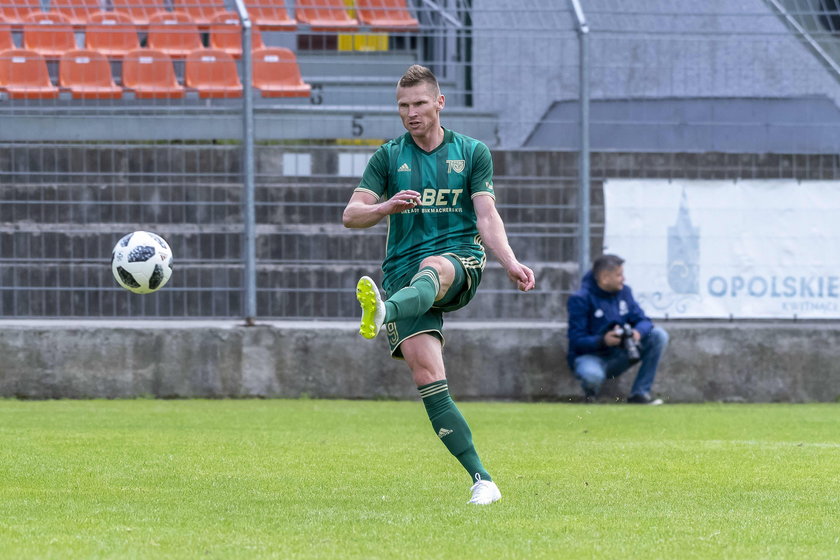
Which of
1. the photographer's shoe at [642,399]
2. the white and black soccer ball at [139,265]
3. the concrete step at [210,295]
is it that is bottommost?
the photographer's shoe at [642,399]

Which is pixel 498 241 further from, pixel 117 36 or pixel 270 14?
pixel 117 36

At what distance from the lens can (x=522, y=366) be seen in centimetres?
1241

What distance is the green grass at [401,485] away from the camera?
4668mm

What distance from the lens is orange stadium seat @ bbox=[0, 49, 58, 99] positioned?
12125 mm

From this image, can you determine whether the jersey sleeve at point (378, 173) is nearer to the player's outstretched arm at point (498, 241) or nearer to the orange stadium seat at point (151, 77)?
the player's outstretched arm at point (498, 241)

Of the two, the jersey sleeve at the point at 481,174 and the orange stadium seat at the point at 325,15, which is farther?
the orange stadium seat at the point at 325,15

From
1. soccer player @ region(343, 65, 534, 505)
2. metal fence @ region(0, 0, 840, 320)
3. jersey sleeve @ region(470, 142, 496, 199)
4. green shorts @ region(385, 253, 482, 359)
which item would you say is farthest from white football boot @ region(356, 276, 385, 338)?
metal fence @ region(0, 0, 840, 320)

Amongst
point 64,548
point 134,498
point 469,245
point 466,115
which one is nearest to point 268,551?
point 64,548

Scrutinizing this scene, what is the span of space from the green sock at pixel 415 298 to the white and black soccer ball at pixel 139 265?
112 inches

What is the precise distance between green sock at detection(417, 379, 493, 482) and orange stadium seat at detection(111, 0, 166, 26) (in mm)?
10176

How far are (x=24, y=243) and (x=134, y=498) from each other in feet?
21.7

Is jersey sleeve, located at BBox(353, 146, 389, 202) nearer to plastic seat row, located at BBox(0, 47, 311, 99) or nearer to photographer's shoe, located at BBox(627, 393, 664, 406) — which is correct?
photographer's shoe, located at BBox(627, 393, 664, 406)

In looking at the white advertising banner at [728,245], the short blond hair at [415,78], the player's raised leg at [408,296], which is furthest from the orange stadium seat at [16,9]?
the player's raised leg at [408,296]

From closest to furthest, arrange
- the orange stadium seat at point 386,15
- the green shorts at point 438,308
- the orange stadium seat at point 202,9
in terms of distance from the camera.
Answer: the green shorts at point 438,308, the orange stadium seat at point 386,15, the orange stadium seat at point 202,9
